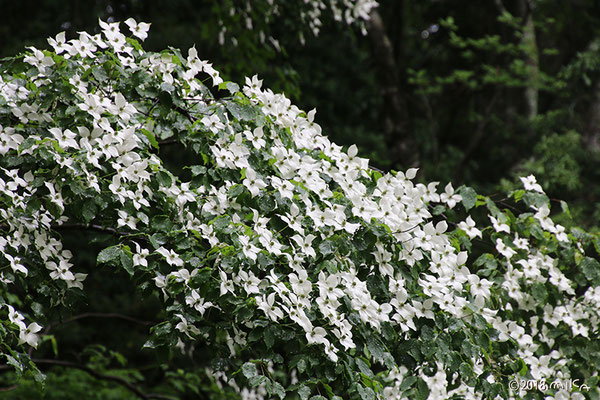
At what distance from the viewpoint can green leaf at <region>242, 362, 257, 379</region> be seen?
6.31 ft

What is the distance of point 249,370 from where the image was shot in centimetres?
195

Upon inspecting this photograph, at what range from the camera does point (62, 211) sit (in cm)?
199

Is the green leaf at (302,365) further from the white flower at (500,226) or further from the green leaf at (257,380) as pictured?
the white flower at (500,226)

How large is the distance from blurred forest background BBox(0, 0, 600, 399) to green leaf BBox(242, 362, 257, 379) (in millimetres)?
1998

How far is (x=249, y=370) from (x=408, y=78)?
531cm

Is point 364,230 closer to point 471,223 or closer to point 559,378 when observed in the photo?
point 471,223

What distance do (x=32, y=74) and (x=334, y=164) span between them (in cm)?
98

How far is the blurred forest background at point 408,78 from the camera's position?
4.83 m

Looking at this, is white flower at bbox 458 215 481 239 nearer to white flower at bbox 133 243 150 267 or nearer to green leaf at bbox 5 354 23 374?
white flower at bbox 133 243 150 267

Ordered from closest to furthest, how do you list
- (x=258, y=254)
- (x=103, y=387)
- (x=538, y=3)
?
(x=258, y=254) < (x=103, y=387) < (x=538, y=3)

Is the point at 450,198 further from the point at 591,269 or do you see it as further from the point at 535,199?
the point at 591,269

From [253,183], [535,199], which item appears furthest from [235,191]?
[535,199]

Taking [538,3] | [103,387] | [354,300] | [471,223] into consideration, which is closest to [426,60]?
[538,3]

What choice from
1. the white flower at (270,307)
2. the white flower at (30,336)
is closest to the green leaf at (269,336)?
the white flower at (270,307)
